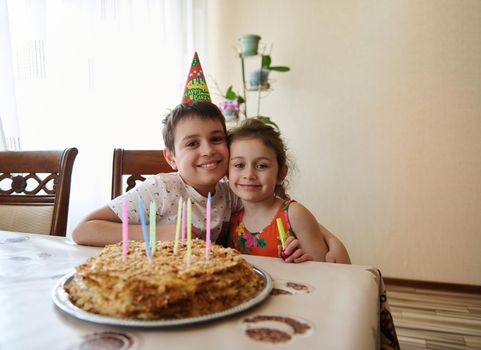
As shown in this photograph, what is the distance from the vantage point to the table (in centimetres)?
46

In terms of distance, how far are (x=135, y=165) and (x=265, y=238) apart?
1.79ft

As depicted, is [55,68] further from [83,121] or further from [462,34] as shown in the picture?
[462,34]

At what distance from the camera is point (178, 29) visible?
267cm

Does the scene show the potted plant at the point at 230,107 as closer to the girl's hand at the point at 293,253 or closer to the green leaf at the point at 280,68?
the green leaf at the point at 280,68

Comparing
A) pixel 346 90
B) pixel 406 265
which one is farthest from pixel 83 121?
pixel 406 265

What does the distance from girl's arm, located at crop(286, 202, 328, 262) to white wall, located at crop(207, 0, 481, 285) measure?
173 cm

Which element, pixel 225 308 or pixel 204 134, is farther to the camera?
pixel 204 134

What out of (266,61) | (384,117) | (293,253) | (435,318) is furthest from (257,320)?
(384,117)

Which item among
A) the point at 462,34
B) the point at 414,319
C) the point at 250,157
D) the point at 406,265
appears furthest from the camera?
the point at 406,265

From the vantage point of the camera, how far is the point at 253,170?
1.17 metres

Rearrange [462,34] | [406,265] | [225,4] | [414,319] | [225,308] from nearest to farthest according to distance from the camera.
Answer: [225,308], [414,319], [462,34], [406,265], [225,4]

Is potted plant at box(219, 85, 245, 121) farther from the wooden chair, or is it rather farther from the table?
the table

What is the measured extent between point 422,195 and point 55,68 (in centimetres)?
228

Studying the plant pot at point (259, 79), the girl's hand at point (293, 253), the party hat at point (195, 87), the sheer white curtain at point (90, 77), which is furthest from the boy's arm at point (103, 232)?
the plant pot at point (259, 79)
